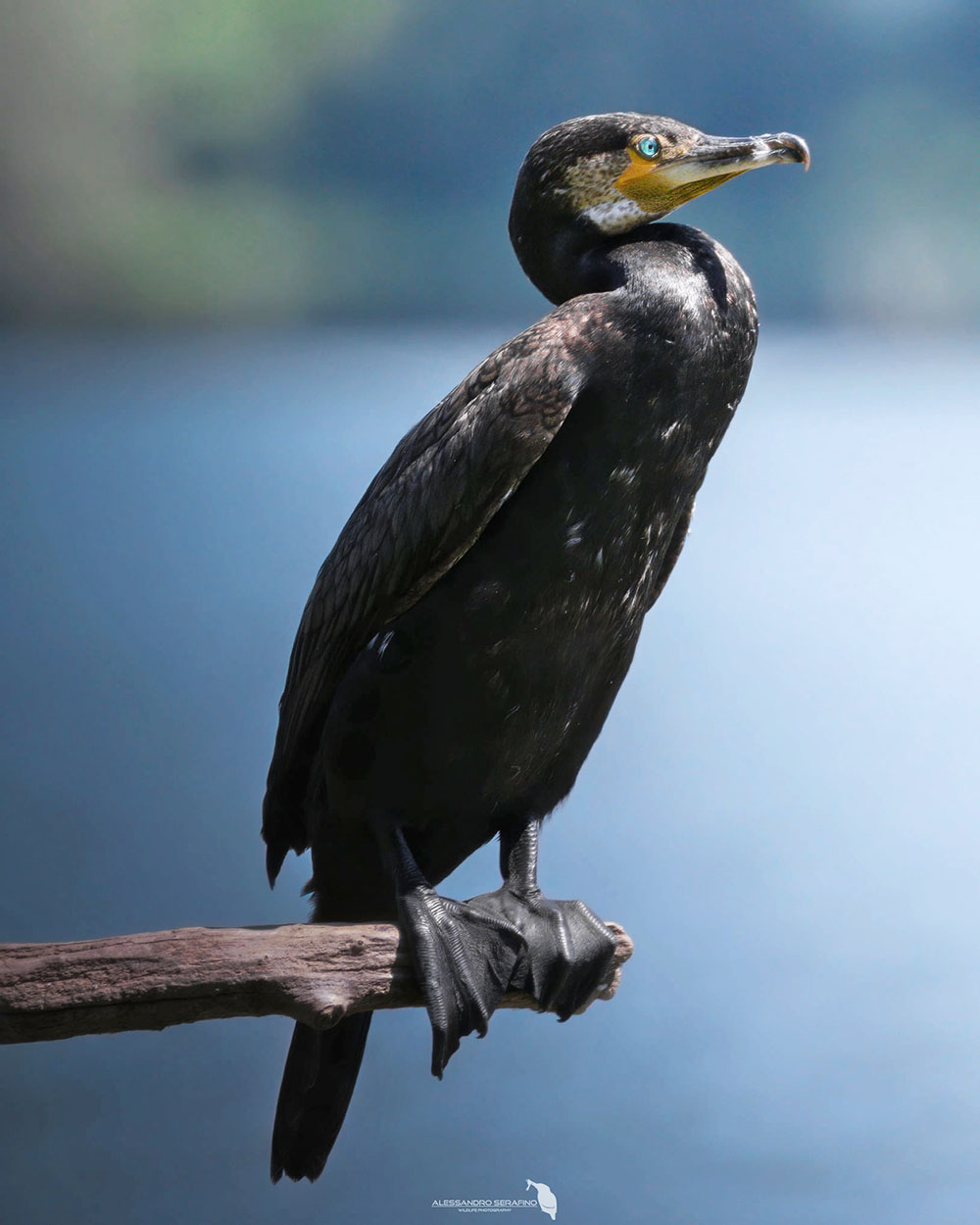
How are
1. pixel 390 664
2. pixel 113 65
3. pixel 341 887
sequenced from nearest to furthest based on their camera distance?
pixel 390 664 → pixel 341 887 → pixel 113 65

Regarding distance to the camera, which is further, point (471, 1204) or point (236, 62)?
point (236, 62)

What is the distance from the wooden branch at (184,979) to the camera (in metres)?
1.51

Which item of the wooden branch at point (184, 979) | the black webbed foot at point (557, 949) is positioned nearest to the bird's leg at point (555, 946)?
the black webbed foot at point (557, 949)

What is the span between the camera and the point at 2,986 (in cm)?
149

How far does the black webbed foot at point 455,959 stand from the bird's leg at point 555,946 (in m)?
0.03

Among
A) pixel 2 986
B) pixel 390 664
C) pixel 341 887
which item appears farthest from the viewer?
pixel 341 887

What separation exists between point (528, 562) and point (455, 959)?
0.57 meters

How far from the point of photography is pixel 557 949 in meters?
1.78

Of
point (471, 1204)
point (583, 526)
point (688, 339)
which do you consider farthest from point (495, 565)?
point (471, 1204)

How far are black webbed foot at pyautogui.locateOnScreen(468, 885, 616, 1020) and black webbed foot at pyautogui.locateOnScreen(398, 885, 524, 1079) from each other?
27 millimetres

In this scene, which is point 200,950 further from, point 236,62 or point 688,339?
point 236,62

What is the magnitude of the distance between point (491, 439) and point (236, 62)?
163cm

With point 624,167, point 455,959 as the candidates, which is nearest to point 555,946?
point 455,959

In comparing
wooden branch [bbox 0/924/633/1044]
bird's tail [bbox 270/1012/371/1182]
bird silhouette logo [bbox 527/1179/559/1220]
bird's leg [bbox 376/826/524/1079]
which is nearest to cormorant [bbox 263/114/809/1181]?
bird's leg [bbox 376/826/524/1079]
